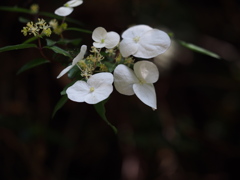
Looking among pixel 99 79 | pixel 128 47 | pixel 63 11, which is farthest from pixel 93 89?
pixel 63 11

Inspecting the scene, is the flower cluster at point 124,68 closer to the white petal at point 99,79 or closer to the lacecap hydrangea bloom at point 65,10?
the white petal at point 99,79

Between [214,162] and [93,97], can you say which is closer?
[93,97]

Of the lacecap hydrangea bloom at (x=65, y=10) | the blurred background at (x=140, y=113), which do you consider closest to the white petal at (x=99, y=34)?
the lacecap hydrangea bloom at (x=65, y=10)

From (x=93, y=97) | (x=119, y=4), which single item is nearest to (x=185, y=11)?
(x=119, y=4)

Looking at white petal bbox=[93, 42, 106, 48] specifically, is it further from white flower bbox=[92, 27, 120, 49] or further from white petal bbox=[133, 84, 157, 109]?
white petal bbox=[133, 84, 157, 109]

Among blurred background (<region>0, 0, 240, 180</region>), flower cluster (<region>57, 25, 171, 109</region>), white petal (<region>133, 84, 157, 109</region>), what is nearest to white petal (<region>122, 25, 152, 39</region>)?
flower cluster (<region>57, 25, 171, 109</region>)

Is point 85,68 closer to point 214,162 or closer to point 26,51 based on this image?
point 26,51
